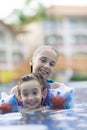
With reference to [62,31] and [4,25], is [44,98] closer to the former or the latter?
[4,25]

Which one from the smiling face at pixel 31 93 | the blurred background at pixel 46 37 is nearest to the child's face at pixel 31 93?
the smiling face at pixel 31 93

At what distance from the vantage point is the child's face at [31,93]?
2.99m

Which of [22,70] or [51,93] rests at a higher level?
[51,93]

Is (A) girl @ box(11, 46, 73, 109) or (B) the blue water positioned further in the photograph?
(A) girl @ box(11, 46, 73, 109)

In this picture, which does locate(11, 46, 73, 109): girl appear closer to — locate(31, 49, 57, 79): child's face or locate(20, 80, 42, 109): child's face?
locate(31, 49, 57, 79): child's face

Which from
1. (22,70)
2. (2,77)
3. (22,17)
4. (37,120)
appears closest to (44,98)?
(37,120)

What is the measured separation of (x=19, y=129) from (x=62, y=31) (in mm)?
26677

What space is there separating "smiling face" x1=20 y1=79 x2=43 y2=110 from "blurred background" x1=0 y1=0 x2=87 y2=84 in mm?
14050

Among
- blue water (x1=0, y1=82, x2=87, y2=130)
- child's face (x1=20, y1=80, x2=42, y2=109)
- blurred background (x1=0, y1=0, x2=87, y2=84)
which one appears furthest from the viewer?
blurred background (x1=0, y1=0, x2=87, y2=84)

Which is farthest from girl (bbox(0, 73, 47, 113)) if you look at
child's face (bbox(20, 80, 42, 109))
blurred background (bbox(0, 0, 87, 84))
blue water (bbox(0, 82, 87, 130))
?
blurred background (bbox(0, 0, 87, 84))

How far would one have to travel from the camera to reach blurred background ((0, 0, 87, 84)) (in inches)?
830

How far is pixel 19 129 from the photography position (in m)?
2.35

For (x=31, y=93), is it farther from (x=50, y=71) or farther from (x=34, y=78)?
(x=50, y=71)

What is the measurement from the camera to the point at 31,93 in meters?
3.01
